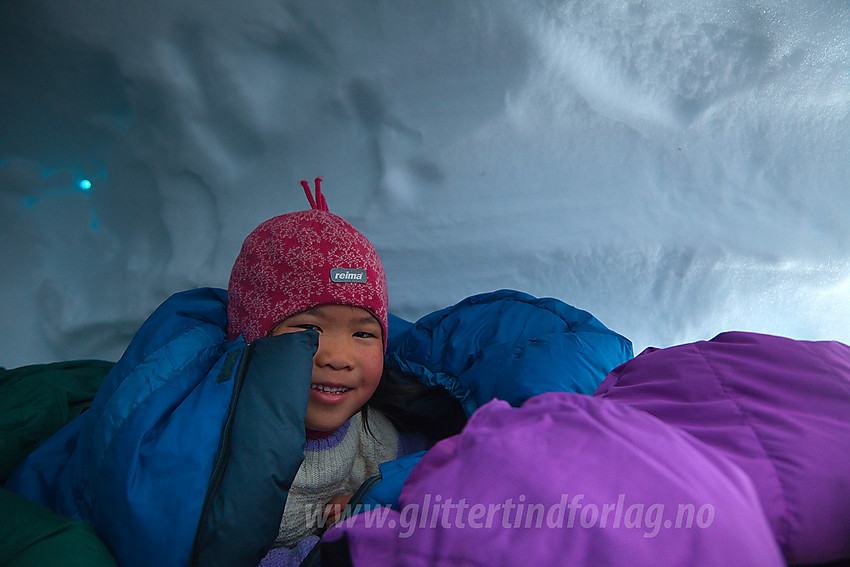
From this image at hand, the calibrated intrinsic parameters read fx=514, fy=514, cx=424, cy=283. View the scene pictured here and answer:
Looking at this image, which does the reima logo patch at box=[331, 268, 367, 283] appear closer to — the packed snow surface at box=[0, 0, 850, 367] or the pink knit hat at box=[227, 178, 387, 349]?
the pink knit hat at box=[227, 178, 387, 349]

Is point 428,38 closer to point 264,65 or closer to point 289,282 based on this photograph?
point 264,65

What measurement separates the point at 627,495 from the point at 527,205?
0.94m

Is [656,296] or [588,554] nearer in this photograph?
[588,554]

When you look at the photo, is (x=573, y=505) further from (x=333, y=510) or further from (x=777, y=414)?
(x=333, y=510)

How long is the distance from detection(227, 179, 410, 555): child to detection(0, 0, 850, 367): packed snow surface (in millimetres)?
362

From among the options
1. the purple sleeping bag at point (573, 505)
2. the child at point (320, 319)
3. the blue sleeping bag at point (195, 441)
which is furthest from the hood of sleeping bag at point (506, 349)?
the purple sleeping bag at point (573, 505)

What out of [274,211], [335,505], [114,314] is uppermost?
[274,211]

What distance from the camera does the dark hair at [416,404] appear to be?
999mm

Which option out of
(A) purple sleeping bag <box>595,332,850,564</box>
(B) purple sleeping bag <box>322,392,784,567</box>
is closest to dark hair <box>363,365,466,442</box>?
(A) purple sleeping bag <box>595,332,850,564</box>

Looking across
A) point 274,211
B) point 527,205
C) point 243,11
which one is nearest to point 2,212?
point 274,211

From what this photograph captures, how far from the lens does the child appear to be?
782 mm

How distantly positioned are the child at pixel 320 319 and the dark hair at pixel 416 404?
0.40ft

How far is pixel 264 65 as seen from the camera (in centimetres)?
114

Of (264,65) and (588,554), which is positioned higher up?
(264,65)
